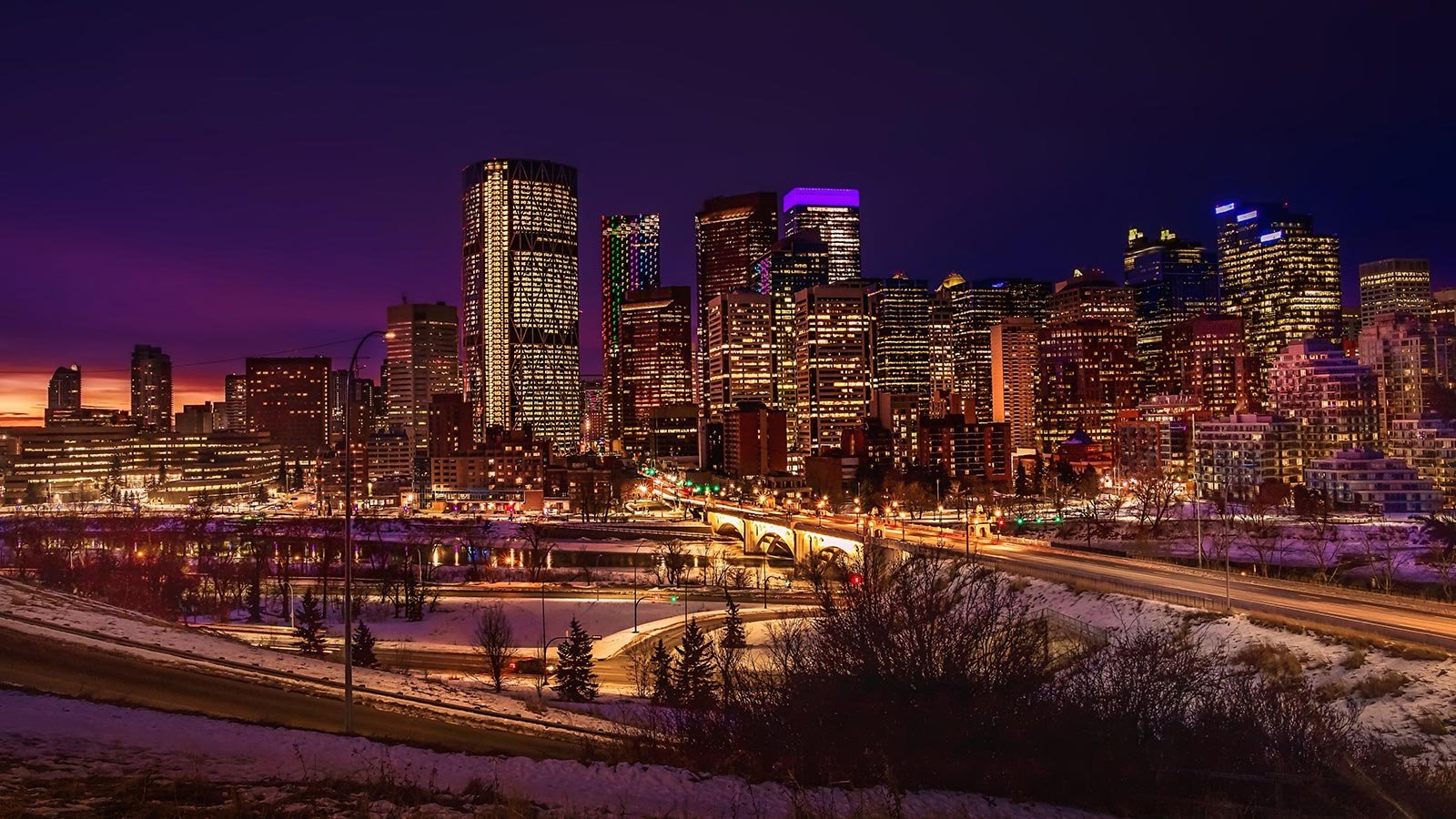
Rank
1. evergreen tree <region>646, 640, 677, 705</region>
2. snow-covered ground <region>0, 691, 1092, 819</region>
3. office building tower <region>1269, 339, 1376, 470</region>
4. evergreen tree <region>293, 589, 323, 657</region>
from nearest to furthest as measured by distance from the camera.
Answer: snow-covered ground <region>0, 691, 1092, 819</region> → evergreen tree <region>646, 640, 677, 705</region> → evergreen tree <region>293, 589, 323, 657</region> → office building tower <region>1269, 339, 1376, 470</region>

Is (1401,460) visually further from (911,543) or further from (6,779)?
(6,779)

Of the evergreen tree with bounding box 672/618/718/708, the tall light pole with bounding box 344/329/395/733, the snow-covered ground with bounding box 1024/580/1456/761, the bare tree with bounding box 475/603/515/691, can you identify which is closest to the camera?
the tall light pole with bounding box 344/329/395/733

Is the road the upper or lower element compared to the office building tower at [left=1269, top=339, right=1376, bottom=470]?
lower

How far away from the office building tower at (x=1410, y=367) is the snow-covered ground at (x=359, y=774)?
162 meters

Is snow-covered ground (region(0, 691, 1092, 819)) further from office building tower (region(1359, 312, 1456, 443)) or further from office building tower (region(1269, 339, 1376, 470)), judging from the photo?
office building tower (region(1359, 312, 1456, 443))

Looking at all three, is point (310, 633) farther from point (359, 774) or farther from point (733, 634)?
point (359, 774)

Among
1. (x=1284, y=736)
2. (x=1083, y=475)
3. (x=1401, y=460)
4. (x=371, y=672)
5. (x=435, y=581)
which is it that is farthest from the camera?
(x=1083, y=475)

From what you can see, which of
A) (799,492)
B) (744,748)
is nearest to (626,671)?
(744,748)

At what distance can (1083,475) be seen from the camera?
5354 inches

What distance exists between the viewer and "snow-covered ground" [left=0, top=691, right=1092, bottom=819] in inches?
519

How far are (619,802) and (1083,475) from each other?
133 m

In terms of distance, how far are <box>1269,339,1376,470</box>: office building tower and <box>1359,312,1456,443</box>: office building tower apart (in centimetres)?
1610

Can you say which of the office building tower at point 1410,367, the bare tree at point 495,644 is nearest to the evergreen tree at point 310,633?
the bare tree at point 495,644

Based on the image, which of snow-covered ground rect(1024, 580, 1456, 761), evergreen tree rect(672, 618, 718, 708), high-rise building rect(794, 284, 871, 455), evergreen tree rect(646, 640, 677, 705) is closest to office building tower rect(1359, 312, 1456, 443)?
high-rise building rect(794, 284, 871, 455)
